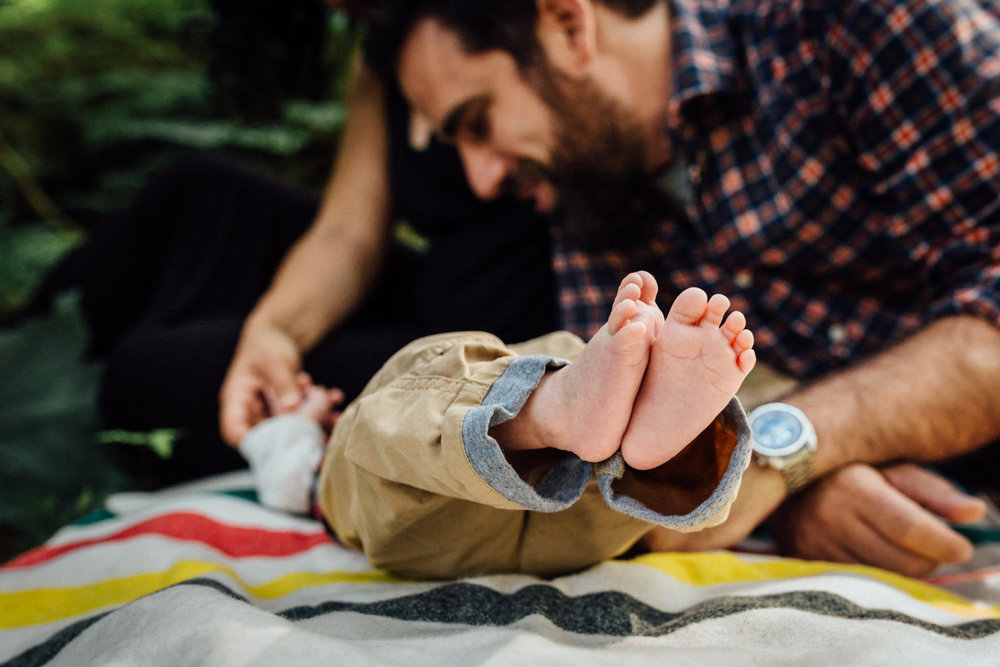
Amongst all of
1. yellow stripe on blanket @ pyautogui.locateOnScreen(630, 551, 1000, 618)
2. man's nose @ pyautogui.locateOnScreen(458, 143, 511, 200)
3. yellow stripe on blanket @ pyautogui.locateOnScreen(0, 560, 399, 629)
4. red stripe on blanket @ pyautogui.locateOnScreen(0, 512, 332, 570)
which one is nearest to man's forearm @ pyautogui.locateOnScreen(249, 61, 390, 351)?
man's nose @ pyautogui.locateOnScreen(458, 143, 511, 200)

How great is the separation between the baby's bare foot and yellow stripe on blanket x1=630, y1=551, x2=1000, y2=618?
0.26m

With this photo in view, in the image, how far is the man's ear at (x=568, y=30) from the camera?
4.22 feet

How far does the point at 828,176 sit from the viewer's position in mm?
1199

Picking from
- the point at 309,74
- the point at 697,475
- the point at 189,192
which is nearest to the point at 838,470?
the point at 697,475

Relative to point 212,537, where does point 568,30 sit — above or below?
above

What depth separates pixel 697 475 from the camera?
0.66 m

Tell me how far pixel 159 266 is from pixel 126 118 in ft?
2.98

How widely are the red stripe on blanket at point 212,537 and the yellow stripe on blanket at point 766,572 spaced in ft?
1.49

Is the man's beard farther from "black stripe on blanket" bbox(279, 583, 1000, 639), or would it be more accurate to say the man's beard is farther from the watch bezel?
"black stripe on blanket" bbox(279, 583, 1000, 639)

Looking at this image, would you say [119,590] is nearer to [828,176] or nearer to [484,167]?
[484,167]

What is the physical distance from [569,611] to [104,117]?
7.75 feet

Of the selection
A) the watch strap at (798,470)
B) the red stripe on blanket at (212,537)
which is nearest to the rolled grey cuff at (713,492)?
the watch strap at (798,470)

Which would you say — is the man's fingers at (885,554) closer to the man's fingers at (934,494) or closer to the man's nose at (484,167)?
the man's fingers at (934,494)

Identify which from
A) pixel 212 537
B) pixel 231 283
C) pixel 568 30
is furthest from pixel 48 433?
pixel 568 30
